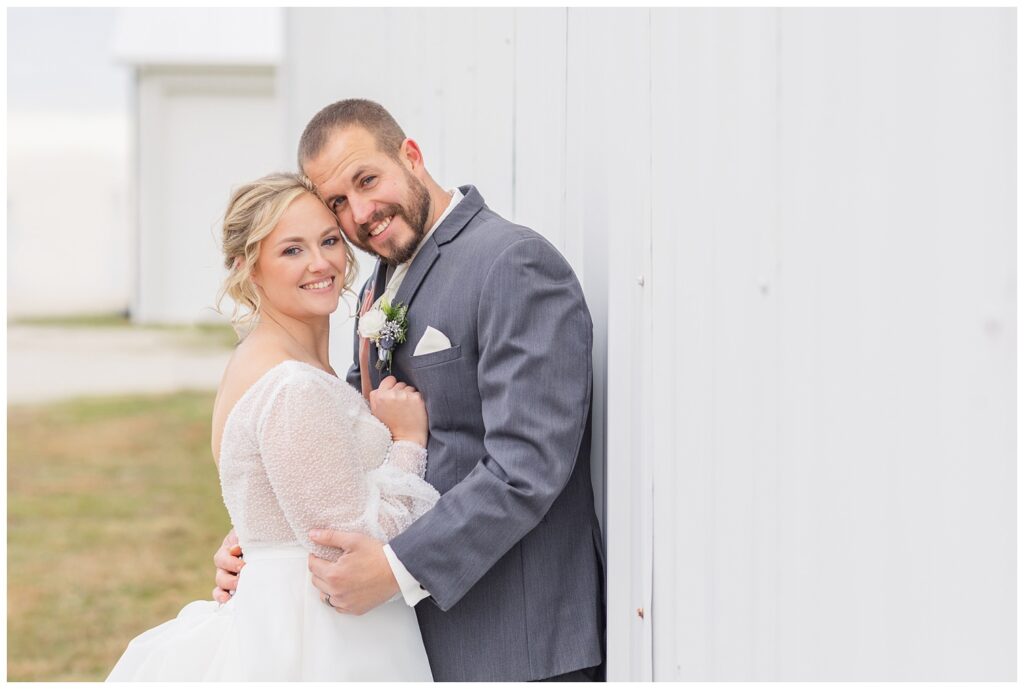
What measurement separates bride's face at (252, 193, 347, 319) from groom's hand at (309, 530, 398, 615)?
0.51m

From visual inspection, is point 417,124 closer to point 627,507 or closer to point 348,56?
point 348,56

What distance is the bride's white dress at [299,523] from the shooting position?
204 cm

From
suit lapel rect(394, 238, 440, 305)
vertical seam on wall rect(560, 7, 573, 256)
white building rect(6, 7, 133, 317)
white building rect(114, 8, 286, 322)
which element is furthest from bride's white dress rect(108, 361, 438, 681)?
white building rect(6, 7, 133, 317)

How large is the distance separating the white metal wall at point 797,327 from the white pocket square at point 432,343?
12.8 inches

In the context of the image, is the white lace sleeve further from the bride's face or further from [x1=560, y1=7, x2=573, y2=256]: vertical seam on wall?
[x1=560, y1=7, x2=573, y2=256]: vertical seam on wall

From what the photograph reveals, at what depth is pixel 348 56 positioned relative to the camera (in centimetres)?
494

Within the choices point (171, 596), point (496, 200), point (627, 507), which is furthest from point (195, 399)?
point (627, 507)

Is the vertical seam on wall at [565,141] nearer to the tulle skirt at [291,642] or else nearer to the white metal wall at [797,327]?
the white metal wall at [797,327]

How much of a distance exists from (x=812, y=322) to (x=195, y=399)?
9817 mm

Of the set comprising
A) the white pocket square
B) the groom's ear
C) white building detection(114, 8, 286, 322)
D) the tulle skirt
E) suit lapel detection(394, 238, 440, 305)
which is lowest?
the tulle skirt

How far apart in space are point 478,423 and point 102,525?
645 cm

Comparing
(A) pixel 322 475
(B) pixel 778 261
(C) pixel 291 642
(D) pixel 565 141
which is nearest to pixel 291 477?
(A) pixel 322 475

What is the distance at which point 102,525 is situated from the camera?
7.80m

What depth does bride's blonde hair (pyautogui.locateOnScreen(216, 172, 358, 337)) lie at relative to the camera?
88.7 inches
